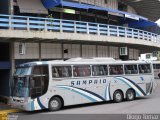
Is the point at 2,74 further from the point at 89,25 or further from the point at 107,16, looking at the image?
the point at 107,16

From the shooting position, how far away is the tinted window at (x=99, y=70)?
Answer: 20203 millimetres

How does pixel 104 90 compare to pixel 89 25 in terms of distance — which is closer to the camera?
pixel 104 90

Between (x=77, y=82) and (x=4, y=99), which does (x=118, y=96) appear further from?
(x=4, y=99)

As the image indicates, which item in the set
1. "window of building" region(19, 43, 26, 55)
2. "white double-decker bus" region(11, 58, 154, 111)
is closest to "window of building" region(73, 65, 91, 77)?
"white double-decker bus" region(11, 58, 154, 111)

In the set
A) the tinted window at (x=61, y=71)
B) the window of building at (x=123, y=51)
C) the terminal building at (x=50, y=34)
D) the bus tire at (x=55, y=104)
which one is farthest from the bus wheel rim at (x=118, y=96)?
the window of building at (x=123, y=51)

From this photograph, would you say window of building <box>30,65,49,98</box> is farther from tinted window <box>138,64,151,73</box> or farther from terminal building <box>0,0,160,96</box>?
tinted window <box>138,64,151,73</box>

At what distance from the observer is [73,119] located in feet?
48.5

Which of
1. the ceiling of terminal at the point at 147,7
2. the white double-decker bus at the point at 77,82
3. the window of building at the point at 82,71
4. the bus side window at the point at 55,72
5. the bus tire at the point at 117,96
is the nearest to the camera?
the white double-decker bus at the point at 77,82

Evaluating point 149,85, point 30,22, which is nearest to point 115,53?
point 149,85

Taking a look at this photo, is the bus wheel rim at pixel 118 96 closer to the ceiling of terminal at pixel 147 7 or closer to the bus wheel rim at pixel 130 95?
the bus wheel rim at pixel 130 95

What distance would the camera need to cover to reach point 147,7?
4134 cm

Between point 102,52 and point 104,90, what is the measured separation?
35.1ft

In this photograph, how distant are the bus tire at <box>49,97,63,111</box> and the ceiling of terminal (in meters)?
22.9

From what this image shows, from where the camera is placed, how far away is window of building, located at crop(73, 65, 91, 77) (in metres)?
19.4
